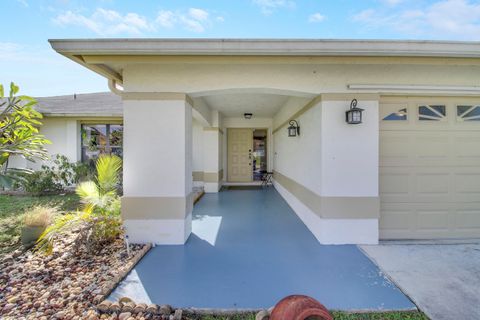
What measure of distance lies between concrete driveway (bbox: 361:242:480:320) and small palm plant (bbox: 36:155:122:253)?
157 inches

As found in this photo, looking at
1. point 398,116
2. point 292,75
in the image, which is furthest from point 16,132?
point 398,116

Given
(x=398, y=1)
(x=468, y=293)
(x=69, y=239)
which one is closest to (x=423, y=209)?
(x=468, y=293)

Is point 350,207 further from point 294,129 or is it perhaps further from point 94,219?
point 94,219

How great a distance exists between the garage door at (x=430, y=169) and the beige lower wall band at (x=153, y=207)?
339cm

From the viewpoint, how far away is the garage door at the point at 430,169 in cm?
371

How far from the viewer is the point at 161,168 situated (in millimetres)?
3613

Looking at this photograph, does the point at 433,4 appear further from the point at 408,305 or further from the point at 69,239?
the point at 69,239

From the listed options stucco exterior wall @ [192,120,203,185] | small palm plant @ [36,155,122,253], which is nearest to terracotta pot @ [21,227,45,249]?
small palm plant @ [36,155,122,253]

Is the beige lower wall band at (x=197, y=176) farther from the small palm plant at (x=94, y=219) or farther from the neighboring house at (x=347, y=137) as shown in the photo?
the neighboring house at (x=347, y=137)

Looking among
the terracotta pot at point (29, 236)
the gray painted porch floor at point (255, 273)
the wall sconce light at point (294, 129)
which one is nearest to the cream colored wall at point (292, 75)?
the wall sconce light at point (294, 129)

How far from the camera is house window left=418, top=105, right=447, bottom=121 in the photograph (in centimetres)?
371

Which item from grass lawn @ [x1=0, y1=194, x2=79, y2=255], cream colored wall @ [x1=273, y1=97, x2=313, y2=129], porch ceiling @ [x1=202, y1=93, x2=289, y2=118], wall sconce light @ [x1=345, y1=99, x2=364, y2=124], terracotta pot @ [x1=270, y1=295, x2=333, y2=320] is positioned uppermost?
porch ceiling @ [x1=202, y1=93, x2=289, y2=118]

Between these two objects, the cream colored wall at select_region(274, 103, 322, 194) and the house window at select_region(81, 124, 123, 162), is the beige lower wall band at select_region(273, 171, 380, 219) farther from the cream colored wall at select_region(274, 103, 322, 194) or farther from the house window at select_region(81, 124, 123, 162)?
the house window at select_region(81, 124, 123, 162)

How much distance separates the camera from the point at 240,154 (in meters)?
9.96
